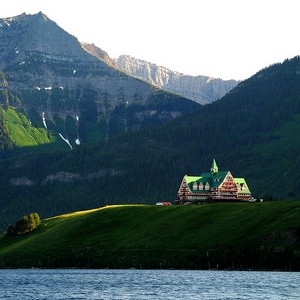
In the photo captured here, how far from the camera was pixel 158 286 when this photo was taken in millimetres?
158875

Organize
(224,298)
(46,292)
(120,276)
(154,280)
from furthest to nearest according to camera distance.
Result: (120,276)
(154,280)
(46,292)
(224,298)

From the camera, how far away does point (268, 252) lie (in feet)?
627

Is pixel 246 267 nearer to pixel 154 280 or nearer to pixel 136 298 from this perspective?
pixel 154 280

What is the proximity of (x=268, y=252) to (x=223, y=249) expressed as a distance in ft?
44.1

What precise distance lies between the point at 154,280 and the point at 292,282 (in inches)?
1224

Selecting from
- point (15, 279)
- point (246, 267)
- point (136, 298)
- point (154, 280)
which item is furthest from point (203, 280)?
point (15, 279)

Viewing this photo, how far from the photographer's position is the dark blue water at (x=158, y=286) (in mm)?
140375

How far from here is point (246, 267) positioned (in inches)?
7608

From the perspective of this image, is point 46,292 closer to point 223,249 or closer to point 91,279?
point 91,279

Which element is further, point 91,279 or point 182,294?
point 91,279

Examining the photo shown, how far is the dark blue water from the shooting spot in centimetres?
14038

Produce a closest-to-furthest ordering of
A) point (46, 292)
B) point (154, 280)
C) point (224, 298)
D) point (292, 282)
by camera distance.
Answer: point (224, 298), point (46, 292), point (292, 282), point (154, 280)

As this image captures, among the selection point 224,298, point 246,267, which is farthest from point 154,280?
point 224,298

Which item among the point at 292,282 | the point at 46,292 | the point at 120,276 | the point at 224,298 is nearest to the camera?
the point at 224,298
